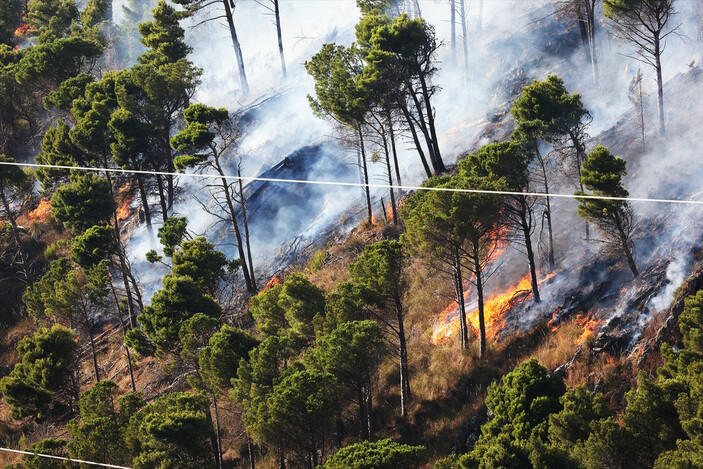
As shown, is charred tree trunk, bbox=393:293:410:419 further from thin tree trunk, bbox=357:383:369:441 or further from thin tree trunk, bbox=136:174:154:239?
thin tree trunk, bbox=136:174:154:239

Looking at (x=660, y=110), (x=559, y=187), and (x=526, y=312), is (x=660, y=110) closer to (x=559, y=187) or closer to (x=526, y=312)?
(x=559, y=187)

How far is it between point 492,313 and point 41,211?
3715 centimetres

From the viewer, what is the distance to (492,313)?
25859 millimetres

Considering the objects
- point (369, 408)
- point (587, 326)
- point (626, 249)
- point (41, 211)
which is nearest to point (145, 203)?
point (41, 211)

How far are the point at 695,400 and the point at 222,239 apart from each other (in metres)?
31.2

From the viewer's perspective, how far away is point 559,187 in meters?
30.6

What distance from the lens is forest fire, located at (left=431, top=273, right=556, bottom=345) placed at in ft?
83.2

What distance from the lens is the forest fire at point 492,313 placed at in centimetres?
2535

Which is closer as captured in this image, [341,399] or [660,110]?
[341,399]

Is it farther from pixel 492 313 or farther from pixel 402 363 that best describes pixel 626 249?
pixel 402 363

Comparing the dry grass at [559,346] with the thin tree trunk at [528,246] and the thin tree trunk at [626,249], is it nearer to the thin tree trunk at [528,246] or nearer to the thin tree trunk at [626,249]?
the thin tree trunk at [528,246]

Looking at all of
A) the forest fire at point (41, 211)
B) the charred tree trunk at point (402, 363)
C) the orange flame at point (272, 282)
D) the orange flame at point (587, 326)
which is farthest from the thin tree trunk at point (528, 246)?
the forest fire at point (41, 211)

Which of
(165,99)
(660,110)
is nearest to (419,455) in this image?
(660,110)

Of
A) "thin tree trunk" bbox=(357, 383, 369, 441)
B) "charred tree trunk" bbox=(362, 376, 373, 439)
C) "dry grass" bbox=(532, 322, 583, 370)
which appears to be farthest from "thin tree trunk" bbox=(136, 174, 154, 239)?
"dry grass" bbox=(532, 322, 583, 370)
